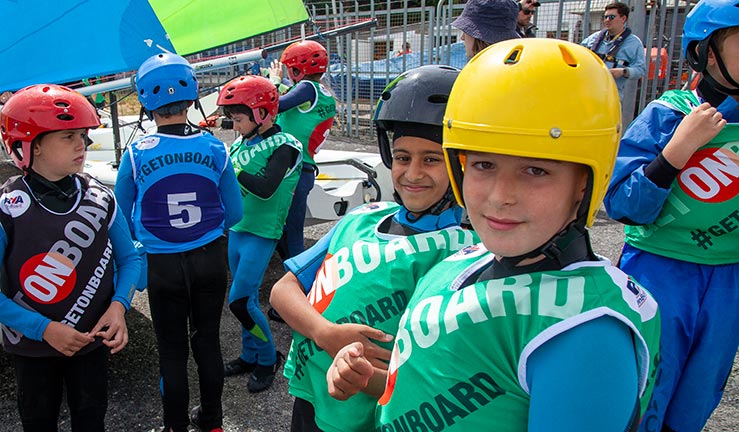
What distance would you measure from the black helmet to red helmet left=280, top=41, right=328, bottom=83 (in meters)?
3.85

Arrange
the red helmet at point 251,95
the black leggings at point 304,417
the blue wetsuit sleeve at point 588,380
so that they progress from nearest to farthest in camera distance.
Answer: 1. the blue wetsuit sleeve at point 588,380
2. the black leggings at point 304,417
3. the red helmet at point 251,95

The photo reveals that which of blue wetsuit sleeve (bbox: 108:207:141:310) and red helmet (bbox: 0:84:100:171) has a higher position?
red helmet (bbox: 0:84:100:171)

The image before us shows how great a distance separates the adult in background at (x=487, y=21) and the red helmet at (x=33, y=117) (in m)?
2.11

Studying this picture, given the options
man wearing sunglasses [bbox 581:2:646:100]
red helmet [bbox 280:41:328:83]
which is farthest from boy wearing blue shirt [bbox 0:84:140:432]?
man wearing sunglasses [bbox 581:2:646:100]

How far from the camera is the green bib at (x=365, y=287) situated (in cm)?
170

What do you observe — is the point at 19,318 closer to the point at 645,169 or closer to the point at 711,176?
the point at 645,169

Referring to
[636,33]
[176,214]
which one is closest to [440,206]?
[176,214]

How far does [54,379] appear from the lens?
2.69 metres

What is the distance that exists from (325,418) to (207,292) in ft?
5.56

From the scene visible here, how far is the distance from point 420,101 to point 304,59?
4015mm

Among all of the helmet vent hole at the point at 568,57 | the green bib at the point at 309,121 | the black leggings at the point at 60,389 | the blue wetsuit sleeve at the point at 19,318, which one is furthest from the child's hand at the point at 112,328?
the green bib at the point at 309,121

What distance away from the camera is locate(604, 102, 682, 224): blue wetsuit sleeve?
2146 millimetres

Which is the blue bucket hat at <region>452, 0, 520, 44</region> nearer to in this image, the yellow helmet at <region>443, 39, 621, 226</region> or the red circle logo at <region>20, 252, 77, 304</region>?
the yellow helmet at <region>443, 39, 621, 226</region>

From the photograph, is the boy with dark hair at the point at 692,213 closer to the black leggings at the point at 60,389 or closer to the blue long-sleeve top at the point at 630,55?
the black leggings at the point at 60,389
